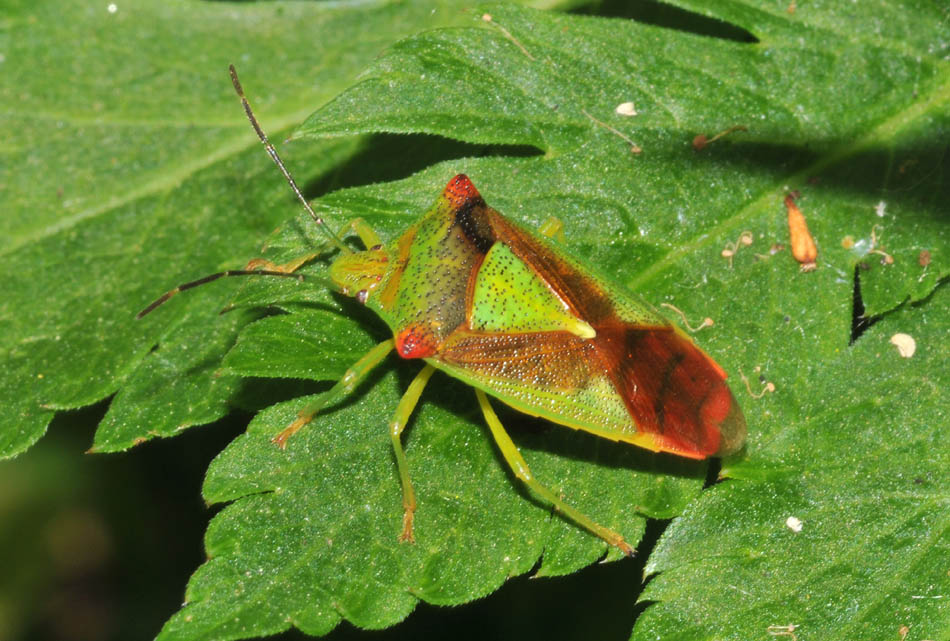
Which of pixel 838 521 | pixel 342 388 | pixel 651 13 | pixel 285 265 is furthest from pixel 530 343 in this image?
pixel 651 13

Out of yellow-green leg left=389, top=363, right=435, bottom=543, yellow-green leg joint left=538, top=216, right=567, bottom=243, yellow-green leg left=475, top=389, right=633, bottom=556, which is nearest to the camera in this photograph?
yellow-green leg left=389, top=363, right=435, bottom=543

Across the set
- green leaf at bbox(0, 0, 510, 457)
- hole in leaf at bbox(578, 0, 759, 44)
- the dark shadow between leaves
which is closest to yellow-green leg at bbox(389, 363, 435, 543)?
green leaf at bbox(0, 0, 510, 457)

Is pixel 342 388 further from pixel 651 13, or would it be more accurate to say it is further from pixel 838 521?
pixel 651 13

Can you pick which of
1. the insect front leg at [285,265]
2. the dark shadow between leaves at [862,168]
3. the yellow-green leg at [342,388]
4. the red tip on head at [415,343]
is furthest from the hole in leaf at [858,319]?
the insect front leg at [285,265]

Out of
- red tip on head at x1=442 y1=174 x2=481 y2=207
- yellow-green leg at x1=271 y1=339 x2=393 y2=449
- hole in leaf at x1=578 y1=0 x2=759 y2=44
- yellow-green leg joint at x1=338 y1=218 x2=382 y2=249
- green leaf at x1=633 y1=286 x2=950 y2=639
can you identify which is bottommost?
green leaf at x1=633 y1=286 x2=950 y2=639

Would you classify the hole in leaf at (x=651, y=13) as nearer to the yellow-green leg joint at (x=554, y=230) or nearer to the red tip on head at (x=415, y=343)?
the yellow-green leg joint at (x=554, y=230)

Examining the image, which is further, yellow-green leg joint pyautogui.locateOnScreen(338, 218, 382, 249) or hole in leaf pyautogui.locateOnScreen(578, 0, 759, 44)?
hole in leaf pyautogui.locateOnScreen(578, 0, 759, 44)

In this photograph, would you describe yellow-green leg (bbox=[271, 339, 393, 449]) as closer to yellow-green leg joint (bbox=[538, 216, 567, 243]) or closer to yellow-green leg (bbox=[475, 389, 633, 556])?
yellow-green leg (bbox=[475, 389, 633, 556])

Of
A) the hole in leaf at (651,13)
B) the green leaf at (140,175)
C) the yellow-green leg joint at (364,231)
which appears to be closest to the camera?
the yellow-green leg joint at (364,231)
